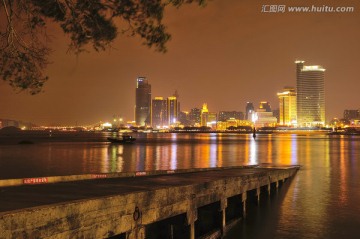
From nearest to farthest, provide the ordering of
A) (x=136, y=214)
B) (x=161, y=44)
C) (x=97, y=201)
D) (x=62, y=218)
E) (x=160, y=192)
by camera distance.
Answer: (x=62, y=218), (x=97, y=201), (x=136, y=214), (x=160, y=192), (x=161, y=44)

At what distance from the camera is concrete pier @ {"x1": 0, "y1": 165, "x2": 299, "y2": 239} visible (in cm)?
767

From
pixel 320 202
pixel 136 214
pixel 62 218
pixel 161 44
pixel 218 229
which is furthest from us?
pixel 320 202

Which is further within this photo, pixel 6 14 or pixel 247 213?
pixel 247 213

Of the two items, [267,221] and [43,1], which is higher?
[43,1]

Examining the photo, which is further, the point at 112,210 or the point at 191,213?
the point at 191,213

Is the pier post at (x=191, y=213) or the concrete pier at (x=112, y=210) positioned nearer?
the concrete pier at (x=112, y=210)

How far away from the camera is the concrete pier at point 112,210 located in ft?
25.2

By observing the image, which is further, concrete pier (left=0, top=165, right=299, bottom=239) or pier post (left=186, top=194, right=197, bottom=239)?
pier post (left=186, top=194, right=197, bottom=239)

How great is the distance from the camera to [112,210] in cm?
917

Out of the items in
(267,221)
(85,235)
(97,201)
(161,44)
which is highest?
(161,44)

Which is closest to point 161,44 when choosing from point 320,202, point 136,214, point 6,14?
point 6,14

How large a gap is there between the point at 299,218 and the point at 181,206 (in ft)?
24.5

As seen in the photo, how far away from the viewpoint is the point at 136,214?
9875 millimetres

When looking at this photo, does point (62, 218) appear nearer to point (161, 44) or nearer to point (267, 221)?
point (161, 44)
